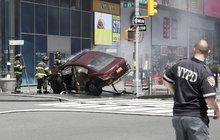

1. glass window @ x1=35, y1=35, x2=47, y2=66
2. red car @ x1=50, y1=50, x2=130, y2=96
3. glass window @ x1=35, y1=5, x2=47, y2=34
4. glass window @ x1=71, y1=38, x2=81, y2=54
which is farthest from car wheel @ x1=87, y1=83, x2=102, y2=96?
glass window @ x1=71, y1=38, x2=81, y2=54

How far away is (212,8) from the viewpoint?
6144cm

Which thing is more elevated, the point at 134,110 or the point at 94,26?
the point at 94,26

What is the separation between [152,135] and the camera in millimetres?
11039

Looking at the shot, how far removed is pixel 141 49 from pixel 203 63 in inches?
1651

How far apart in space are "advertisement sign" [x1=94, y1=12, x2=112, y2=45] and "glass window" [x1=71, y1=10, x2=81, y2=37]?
158cm

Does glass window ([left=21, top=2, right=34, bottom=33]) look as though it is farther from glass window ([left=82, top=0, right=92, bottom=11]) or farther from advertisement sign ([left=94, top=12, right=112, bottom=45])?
advertisement sign ([left=94, top=12, right=112, bottom=45])

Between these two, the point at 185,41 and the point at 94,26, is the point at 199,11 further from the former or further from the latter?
the point at 94,26

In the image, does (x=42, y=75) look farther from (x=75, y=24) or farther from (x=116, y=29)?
(x=116, y=29)

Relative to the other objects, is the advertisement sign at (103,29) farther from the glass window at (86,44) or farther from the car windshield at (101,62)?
the car windshield at (101,62)

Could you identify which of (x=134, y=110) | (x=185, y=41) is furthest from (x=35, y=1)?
(x=185, y=41)

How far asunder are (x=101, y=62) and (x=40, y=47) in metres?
13.3

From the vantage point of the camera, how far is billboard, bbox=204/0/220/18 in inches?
2354

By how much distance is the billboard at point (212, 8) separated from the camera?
5978 centimetres

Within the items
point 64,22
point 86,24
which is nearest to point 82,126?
point 64,22
